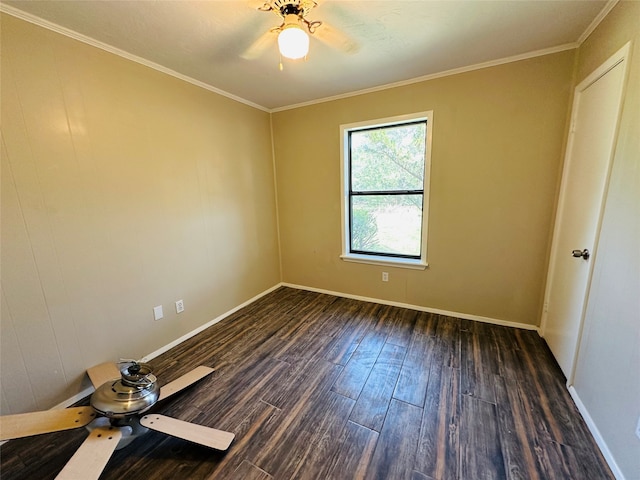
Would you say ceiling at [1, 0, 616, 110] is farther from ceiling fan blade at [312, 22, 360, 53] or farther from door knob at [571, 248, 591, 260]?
door knob at [571, 248, 591, 260]

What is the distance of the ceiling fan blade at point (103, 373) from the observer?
5.68ft

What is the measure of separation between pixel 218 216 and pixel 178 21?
5.41 feet

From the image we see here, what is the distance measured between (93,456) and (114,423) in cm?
20

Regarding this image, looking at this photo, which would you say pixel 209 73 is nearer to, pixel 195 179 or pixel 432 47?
pixel 195 179

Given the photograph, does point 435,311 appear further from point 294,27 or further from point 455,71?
point 294,27

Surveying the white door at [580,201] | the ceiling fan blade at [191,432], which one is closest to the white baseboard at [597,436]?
the white door at [580,201]

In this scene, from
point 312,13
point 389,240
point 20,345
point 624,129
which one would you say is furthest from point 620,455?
point 20,345

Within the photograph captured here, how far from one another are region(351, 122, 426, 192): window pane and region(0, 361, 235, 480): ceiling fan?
2.67m

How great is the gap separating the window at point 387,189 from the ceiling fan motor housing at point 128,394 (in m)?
2.32

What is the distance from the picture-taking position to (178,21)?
1616 mm

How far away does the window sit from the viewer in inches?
110

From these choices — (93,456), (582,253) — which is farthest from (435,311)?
(93,456)

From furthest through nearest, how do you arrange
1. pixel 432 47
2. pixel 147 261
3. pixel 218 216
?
1. pixel 218 216
2. pixel 147 261
3. pixel 432 47

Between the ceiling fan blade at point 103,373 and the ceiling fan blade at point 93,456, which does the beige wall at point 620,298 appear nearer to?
the ceiling fan blade at point 93,456
